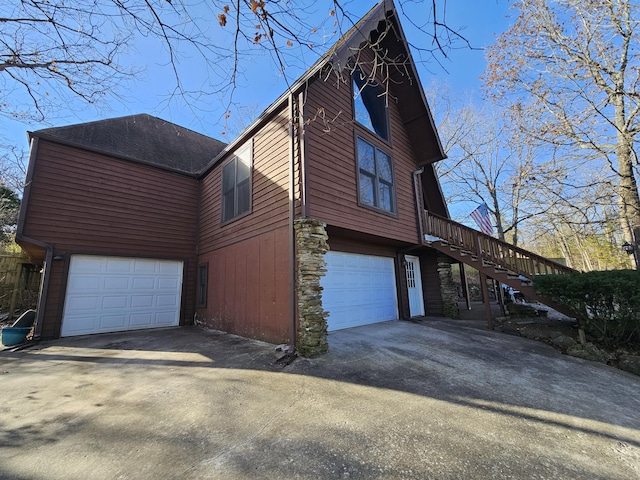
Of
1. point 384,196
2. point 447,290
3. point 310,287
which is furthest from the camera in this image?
point 447,290

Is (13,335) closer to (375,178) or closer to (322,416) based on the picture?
(322,416)

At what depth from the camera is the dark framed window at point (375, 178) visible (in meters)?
7.10

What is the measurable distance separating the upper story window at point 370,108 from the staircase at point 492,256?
3262mm

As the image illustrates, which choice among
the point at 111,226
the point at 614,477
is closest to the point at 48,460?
the point at 614,477

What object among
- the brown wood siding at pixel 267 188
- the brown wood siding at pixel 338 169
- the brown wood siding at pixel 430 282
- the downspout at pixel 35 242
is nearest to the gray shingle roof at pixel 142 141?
the downspout at pixel 35 242

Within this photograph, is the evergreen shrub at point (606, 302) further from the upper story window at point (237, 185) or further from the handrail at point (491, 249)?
the upper story window at point (237, 185)

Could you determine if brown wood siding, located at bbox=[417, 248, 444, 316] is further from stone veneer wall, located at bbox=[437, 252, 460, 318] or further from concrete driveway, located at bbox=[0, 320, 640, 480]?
concrete driveway, located at bbox=[0, 320, 640, 480]

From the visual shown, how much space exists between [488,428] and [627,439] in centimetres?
123

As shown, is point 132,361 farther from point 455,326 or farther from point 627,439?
point 455,326

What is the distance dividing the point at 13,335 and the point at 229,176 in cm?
625

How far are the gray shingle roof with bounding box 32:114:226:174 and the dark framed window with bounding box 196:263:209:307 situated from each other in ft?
11.5

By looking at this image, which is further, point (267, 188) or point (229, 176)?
point (229, 176)

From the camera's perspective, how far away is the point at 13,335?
6.37m

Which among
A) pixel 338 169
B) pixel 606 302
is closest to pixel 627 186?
pixel 606 302
